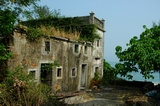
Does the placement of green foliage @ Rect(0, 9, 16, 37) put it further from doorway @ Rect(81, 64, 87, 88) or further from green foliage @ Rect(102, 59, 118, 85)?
green foliage @ Rect(102, 59, 118, 85)

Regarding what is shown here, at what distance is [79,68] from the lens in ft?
50.8

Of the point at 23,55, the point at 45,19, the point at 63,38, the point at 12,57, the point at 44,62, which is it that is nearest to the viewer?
the point at 12,57

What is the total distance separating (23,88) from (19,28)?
12.6 feet

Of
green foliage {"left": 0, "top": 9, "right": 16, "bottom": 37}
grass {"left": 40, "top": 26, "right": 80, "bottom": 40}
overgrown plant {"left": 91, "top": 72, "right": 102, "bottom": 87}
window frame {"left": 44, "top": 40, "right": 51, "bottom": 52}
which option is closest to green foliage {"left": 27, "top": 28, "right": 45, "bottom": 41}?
grass {"left": 40, "top": 26, "right": 80, "bottom": 40}

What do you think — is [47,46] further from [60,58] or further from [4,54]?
[4,54]

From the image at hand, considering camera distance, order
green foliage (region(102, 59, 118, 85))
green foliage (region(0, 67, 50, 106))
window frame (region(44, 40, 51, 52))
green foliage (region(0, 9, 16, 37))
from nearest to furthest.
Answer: green foliage (region(0, 67, 50, 106)) → green foliage (region(0, 9, 16, 37)) → window frame (region(44, 40, 51, 52)) → green foliage (region(102, 59, 118, 85))

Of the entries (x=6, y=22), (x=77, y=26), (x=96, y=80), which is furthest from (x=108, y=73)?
(x=6, y=22)

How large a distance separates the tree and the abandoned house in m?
3.68

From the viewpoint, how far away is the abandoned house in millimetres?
9781

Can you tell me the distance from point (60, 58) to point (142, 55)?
6053mm

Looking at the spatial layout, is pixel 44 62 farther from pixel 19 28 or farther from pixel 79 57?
pixel 79 57

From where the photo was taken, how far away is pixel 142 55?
12367 millimetres

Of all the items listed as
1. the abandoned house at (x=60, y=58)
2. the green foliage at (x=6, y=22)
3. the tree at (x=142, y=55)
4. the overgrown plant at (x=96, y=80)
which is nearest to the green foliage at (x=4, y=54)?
the abandoned house at (x=60, y=58)

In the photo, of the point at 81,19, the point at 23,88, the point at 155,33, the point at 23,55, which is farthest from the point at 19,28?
the point at 155,33
